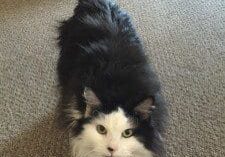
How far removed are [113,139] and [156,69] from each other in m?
0.71

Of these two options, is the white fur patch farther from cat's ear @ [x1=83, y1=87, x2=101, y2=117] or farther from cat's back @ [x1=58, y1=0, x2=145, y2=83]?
cat's back @ [x1=58, y1=0, x2=145, y2=83]

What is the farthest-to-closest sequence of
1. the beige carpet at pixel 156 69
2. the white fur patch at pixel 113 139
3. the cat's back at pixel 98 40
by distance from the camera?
1. the beige carpet at pixel 156 69
2. the cat's back at pixel 98 40
3. the white fur patch at pixel 113 139

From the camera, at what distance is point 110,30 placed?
122 cm

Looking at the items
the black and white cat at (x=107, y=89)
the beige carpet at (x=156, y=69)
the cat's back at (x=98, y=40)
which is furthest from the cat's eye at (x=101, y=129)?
the beige carpet at (x=156, y=69)

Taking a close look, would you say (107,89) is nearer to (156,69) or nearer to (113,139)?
(113,139)

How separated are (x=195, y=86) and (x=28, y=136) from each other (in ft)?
2.34

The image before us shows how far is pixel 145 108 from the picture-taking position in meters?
0.96

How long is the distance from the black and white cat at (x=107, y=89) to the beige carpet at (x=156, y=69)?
8.2 inches

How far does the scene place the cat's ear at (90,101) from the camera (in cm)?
97

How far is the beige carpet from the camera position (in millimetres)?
1342

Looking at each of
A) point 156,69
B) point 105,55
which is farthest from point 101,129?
point 156,69

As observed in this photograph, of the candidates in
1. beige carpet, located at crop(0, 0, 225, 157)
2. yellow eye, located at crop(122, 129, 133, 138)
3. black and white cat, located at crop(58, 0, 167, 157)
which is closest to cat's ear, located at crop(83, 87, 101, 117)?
black and white cat, located at crop(58, 0, 167, 157)

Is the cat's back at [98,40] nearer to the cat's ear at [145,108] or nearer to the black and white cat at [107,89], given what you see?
the black and white cat at [107,89]

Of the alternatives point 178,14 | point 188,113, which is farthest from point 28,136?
point 178,14
